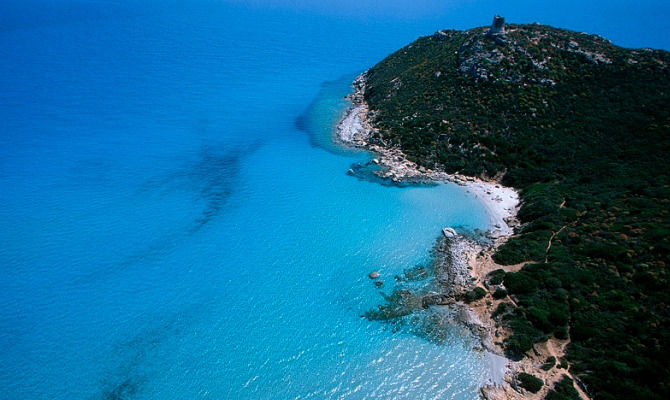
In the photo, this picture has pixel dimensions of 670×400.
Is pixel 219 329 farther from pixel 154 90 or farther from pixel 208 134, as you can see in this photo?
pixel 154 90

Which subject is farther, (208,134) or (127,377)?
(208,134)

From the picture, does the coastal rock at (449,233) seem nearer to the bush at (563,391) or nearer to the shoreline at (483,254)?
the shoreline at (483,254)

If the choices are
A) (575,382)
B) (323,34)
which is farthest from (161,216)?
(323,34)

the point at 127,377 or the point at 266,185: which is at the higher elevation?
the point at 266,185

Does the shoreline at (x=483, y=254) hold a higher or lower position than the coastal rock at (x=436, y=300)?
higher

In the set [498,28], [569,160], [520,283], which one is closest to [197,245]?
[520,283]

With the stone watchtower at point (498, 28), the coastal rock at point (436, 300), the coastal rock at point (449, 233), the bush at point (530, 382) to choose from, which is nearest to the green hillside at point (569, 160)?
the stone watchtower at point (498, 28)

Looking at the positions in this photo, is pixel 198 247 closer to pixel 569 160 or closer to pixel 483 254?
pixel 483 254
